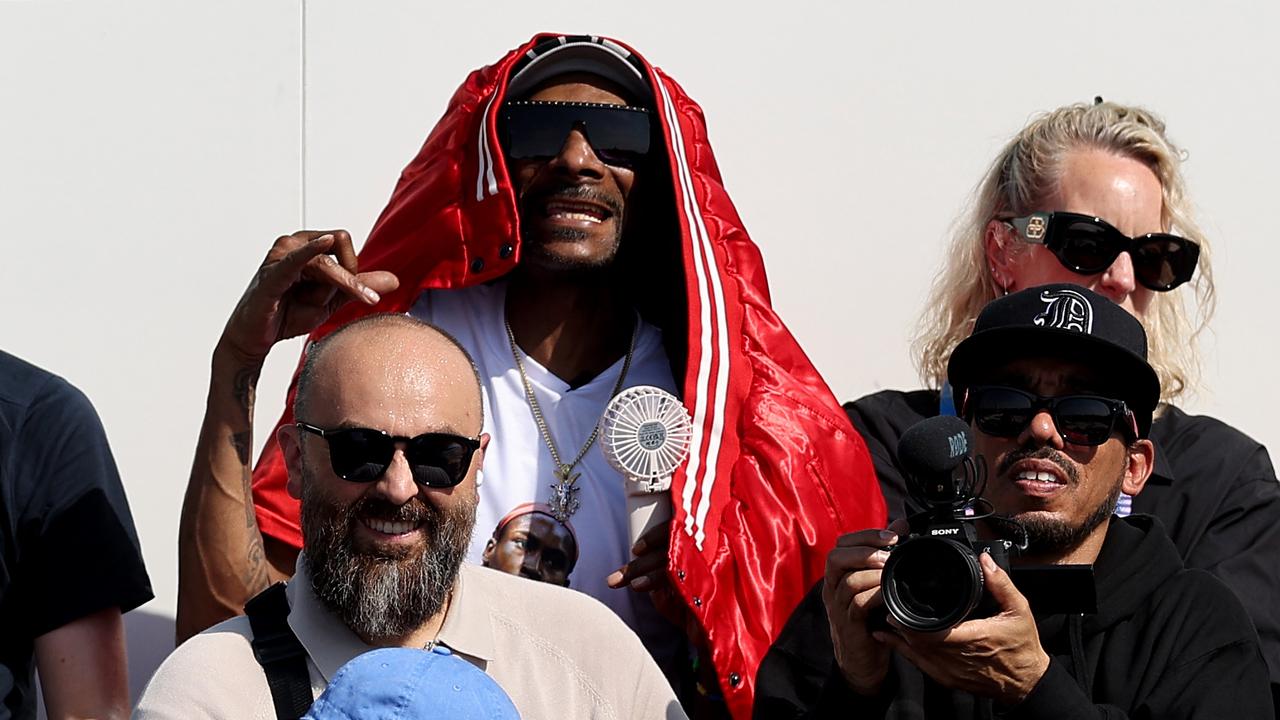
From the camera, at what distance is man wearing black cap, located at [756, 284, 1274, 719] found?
220cm

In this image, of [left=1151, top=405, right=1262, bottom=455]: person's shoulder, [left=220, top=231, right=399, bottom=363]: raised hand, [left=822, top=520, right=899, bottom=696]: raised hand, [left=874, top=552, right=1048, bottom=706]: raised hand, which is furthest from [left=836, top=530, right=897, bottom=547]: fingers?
[left=1151, top=405, right=1262, bottom=455]: person's shoulder

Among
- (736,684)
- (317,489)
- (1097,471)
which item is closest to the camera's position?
(317,489)

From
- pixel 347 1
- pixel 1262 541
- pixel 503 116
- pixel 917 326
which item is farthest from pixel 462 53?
pixel 1262 541

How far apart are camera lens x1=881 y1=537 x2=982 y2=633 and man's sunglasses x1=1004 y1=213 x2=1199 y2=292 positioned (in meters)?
1.16

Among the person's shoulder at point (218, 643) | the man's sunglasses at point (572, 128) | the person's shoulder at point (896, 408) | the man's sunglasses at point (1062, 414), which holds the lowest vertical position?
the person's shoulder at point (218, 643)

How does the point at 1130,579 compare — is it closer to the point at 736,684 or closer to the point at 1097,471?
the point at 1097,471

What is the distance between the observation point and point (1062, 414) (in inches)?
96.4

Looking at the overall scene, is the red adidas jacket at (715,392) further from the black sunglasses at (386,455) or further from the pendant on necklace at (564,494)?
the black sunglasses at (386,455)

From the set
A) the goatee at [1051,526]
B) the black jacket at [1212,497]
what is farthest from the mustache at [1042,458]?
the black jacket at [1212,497]

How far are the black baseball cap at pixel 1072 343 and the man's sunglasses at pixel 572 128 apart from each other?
889 mm

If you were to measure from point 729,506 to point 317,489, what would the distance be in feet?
2.83

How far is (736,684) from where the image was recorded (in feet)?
8.89

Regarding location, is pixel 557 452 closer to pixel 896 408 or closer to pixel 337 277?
pixel 337 277

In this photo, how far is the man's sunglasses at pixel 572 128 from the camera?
10.3 ft
